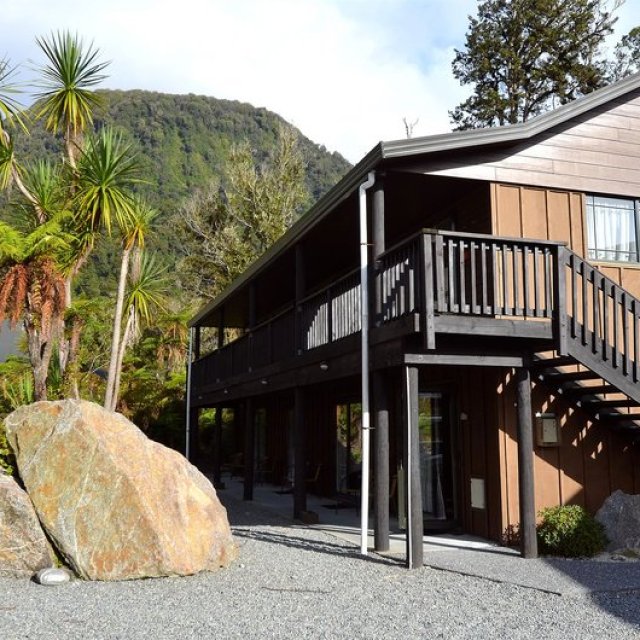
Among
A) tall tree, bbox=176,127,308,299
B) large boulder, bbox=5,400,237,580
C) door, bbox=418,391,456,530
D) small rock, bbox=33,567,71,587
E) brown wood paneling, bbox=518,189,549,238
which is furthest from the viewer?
tall tree, bbox=176,127,308,299

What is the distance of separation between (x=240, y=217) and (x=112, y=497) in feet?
88.5

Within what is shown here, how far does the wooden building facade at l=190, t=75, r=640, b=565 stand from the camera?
864 cm

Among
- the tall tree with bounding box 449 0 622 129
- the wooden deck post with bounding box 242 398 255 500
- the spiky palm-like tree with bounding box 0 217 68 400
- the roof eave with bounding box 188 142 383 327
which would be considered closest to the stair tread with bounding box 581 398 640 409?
the roof eave with bounding box 188 142 383 327

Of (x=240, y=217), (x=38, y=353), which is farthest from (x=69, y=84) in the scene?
(x=240, y=217)

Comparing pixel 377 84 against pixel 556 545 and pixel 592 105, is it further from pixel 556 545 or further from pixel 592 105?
pixel 556 545

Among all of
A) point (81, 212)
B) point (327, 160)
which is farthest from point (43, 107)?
point (327, 160)

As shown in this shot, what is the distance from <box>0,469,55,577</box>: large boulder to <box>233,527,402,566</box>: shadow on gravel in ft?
10.8

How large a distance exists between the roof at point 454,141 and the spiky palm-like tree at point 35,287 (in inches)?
152

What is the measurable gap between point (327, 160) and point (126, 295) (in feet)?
218

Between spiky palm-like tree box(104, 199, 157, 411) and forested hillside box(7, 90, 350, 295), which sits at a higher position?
forested hillside box(7, 90, 350, 295)

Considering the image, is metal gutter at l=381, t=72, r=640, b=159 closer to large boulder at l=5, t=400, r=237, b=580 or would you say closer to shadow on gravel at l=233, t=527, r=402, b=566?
large boulder at l=5, t=400, r=237, b=580

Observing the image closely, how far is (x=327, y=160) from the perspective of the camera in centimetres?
8256

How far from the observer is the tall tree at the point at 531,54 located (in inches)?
1135

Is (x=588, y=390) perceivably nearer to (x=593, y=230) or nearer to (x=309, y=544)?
(x=593, y=230)
